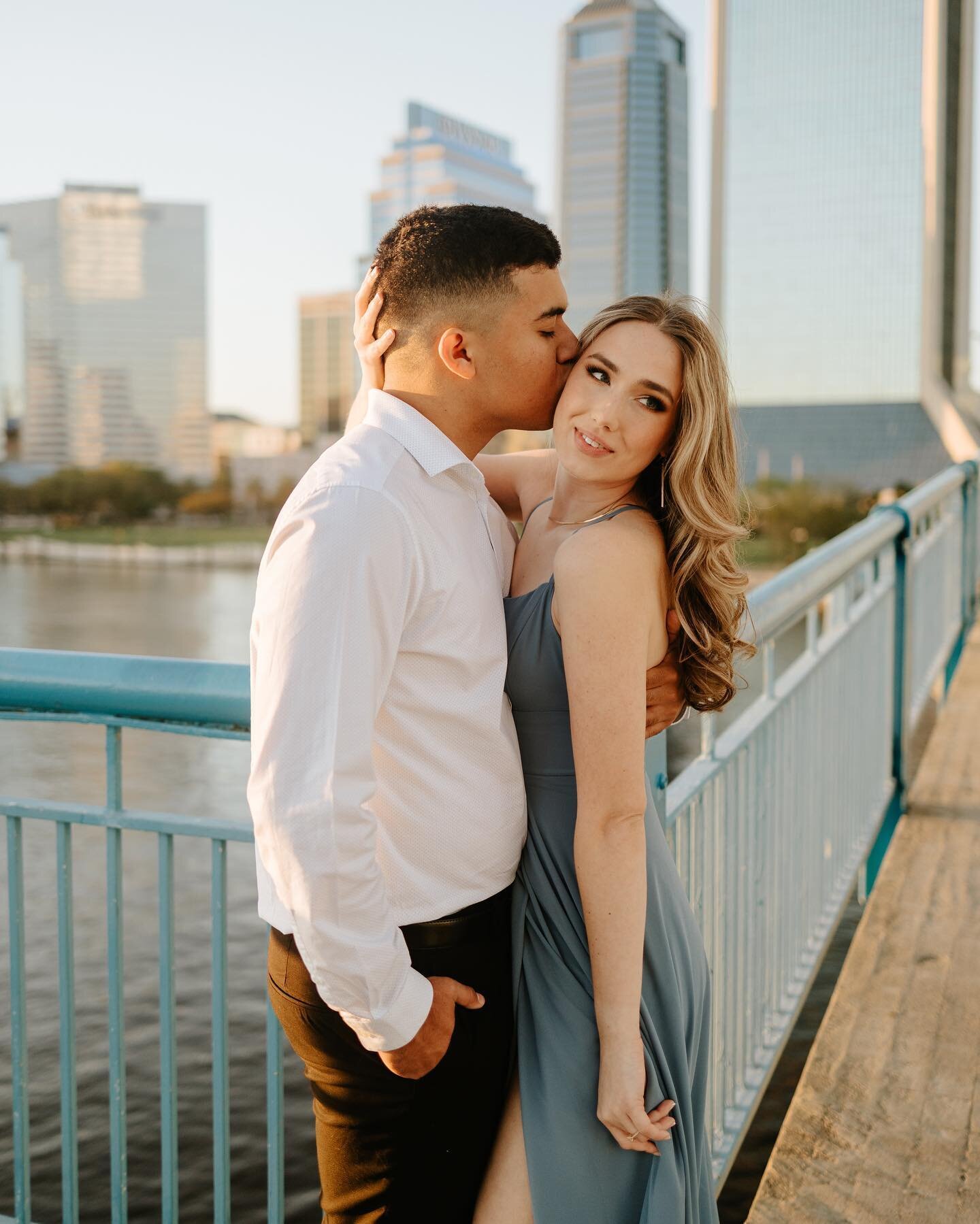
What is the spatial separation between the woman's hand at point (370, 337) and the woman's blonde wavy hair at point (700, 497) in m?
0.24

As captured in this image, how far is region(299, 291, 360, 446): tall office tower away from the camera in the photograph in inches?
5094

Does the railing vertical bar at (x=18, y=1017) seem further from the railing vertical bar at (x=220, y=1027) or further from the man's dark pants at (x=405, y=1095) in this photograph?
the man's dark pants at (x=405, y=1095)

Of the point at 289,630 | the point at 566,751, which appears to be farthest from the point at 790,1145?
the point at 289,630

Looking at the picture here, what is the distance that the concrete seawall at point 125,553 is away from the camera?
8300 cm

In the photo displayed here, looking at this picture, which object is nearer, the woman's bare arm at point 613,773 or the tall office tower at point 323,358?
the woman's bare arm at point 613,773

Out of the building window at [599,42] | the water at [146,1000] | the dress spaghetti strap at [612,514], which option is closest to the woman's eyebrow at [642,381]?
the dress spaghetti strap at [612,514]

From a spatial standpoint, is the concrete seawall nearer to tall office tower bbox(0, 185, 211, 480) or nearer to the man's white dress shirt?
tall office tower bbox(0, 185, 211, 480)

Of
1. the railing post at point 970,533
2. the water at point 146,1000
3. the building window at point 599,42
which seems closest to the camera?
the railing post at point 970,533

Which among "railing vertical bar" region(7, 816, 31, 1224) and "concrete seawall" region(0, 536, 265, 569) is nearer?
"railing vertical bar" region(7, 816, 31, 1224)

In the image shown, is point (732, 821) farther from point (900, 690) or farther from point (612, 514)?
point (900, 690)

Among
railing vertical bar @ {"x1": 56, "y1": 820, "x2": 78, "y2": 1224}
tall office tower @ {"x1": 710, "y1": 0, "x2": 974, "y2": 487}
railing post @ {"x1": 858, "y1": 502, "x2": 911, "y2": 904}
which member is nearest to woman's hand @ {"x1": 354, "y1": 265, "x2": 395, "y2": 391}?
railing vertical bar @ {"x1": 56, "y1": 820, "x2": 78, "y2": 1224}

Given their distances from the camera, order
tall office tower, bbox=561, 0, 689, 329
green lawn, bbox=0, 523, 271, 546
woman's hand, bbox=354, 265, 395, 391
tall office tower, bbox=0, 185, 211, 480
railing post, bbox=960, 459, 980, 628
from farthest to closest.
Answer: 1. tall office tower, bbox=561, 0, 689, 329
2. tall office tower, bbox=0, 185, 211, 480
3. green lawn, bbox=0, 523, 271, 546
4. railing post, bbox=960, 459, 980, 628
5. woman's hand, bbox=354, 265, 395, 391

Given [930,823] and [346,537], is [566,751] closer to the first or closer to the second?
[346,537]

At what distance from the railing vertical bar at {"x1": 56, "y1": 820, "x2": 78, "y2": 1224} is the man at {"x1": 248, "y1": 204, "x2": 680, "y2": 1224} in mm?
414
